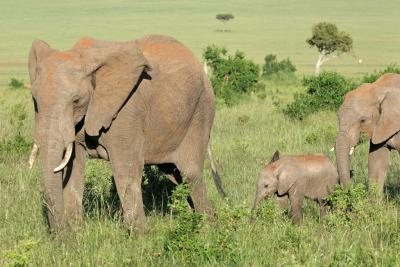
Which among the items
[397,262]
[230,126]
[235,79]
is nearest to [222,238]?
[397,262]

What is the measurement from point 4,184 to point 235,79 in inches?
563

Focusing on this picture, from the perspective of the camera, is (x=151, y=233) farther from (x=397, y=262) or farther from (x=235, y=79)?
(x=235, y=79)

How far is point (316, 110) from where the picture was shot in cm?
1750

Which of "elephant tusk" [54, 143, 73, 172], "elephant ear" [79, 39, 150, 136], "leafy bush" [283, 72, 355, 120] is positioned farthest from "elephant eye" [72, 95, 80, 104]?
"leafy bush" [283, 72, 355, 120]

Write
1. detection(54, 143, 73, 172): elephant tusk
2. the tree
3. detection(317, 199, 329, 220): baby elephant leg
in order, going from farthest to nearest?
the tree
detection(317, 199, 329, 220): baby elephant leg
detection(54, 143, 73, 172): elephant tusk

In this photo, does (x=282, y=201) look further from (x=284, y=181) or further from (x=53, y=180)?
(x=53, y=180)

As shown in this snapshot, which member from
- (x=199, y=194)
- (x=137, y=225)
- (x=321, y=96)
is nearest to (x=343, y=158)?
(x=199, y=194)

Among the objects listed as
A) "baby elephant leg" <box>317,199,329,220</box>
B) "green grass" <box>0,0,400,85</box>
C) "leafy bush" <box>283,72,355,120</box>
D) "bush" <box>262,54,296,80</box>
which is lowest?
"green grass" <box>0,0,400,85</box>

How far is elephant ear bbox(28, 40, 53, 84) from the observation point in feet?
22.3

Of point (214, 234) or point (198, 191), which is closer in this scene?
point (214, 234)

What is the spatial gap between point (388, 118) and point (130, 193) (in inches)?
117

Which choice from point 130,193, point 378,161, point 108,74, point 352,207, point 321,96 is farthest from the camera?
point 321,96

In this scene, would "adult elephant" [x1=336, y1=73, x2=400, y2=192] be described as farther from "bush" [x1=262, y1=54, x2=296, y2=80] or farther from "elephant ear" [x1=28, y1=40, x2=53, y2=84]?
"bush" [x1=262, y1=54, x2=296, y2=80]

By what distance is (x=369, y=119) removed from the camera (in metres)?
8.66
